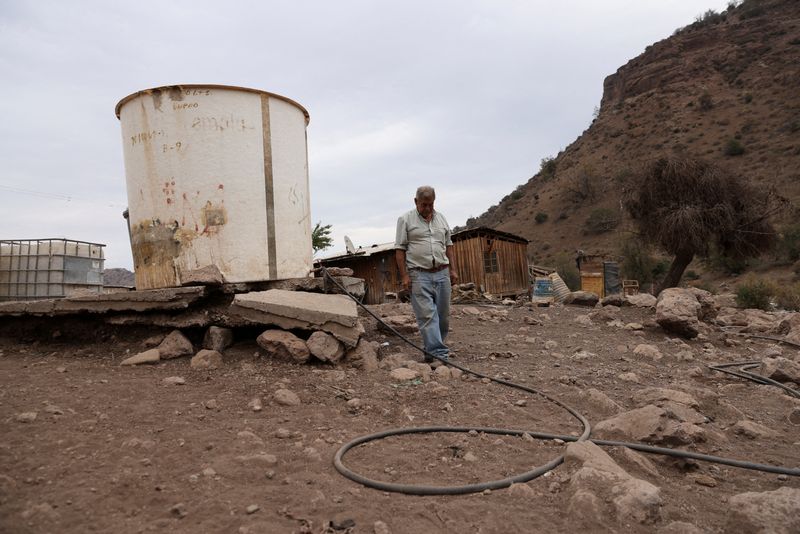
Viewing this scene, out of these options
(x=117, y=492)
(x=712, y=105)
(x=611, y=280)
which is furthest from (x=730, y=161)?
(x=117, y=492)

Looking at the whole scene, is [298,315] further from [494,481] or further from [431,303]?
[494,481]

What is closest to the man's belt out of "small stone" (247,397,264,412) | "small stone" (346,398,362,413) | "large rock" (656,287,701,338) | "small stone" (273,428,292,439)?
"small stone" (346,398,362,413)

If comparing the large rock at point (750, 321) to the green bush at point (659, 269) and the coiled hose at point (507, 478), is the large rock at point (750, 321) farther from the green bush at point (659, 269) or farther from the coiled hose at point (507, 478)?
the green bush at point (659, 269)

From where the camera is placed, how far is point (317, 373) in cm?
404

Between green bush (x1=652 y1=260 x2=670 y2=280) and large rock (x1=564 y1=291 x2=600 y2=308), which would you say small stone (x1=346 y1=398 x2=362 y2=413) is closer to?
large rock (x1=564 y1=291 x2=600 y2=308)

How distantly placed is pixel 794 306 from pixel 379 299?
12.8m

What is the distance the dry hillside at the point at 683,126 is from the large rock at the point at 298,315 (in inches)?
1062

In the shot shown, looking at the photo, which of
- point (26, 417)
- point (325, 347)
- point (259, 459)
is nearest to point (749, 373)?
point (325, 347)

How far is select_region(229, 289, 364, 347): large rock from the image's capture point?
14.1ft

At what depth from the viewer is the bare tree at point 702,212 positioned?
14883 millimetres

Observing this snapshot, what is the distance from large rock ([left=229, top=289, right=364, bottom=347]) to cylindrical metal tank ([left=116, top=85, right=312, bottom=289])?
0.55 metres

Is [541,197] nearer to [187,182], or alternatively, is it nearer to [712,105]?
[712,105]

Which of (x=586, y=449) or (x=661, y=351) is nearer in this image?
(x=586, y=449)

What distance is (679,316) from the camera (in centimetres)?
655
